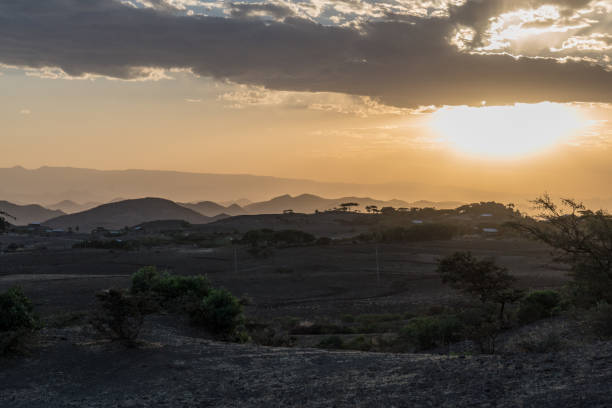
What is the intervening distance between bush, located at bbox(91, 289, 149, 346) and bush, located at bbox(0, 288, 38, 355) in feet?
5.62

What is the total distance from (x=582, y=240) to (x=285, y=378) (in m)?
10.2

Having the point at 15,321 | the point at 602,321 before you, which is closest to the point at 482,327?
the point at 602,321

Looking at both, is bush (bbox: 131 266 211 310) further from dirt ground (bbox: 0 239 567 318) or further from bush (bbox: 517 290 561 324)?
dirt ground (bbox: 0 239 567 318)

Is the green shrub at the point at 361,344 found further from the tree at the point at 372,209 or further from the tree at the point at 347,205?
the tree at the point at 347,205

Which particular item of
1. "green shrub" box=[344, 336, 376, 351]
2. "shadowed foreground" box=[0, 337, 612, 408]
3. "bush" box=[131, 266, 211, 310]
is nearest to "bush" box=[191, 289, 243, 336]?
"bush" box=[131, 266, 211, 310]

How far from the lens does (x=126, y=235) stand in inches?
5094

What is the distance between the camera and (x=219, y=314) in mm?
19266

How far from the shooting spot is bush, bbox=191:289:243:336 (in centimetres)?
1931

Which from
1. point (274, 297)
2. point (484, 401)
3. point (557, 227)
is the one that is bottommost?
point (274, 297)

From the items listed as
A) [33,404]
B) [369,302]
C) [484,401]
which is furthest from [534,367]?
[369,302]

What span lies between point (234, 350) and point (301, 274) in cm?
4713

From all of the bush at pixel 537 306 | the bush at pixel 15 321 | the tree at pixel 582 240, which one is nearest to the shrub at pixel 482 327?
the bush at pixel 537 306

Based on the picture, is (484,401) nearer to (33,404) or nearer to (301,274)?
(33,404)

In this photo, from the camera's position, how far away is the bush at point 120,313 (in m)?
15.0
